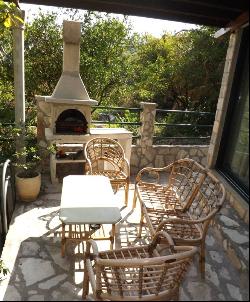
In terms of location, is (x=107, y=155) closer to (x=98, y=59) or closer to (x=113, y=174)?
(x=113, y=174)

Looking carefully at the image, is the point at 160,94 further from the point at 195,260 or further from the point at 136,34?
the point at 195,260

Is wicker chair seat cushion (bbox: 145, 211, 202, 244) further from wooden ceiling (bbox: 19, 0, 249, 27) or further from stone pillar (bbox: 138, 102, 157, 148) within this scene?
stone pillar (bbox: 138, 102, 157, 148)

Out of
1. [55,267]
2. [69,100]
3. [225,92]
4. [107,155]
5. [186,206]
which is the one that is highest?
[225,92]

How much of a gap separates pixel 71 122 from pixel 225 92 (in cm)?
272

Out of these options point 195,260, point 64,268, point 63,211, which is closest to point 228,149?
point 195,260

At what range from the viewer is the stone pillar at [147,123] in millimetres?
5746

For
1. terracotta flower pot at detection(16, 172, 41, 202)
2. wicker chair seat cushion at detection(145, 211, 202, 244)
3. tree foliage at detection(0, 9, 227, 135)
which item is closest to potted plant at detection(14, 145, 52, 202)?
terracotta flower pot at detection(16, 172, 41, 202)

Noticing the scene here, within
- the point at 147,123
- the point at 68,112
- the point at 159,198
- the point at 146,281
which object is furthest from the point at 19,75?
the point at 146,281

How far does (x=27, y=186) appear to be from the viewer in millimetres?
4340

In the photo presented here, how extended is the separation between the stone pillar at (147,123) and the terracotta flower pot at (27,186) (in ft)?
7.61

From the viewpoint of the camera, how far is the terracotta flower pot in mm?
4297

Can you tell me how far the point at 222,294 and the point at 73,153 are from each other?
Result: 3746 millimetres

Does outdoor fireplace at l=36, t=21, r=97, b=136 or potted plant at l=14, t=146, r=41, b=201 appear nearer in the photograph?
potted plant at l=14, t=146, r=41, b=201

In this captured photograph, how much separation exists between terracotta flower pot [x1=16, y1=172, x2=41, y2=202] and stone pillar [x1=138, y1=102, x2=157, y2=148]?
2318 mm
